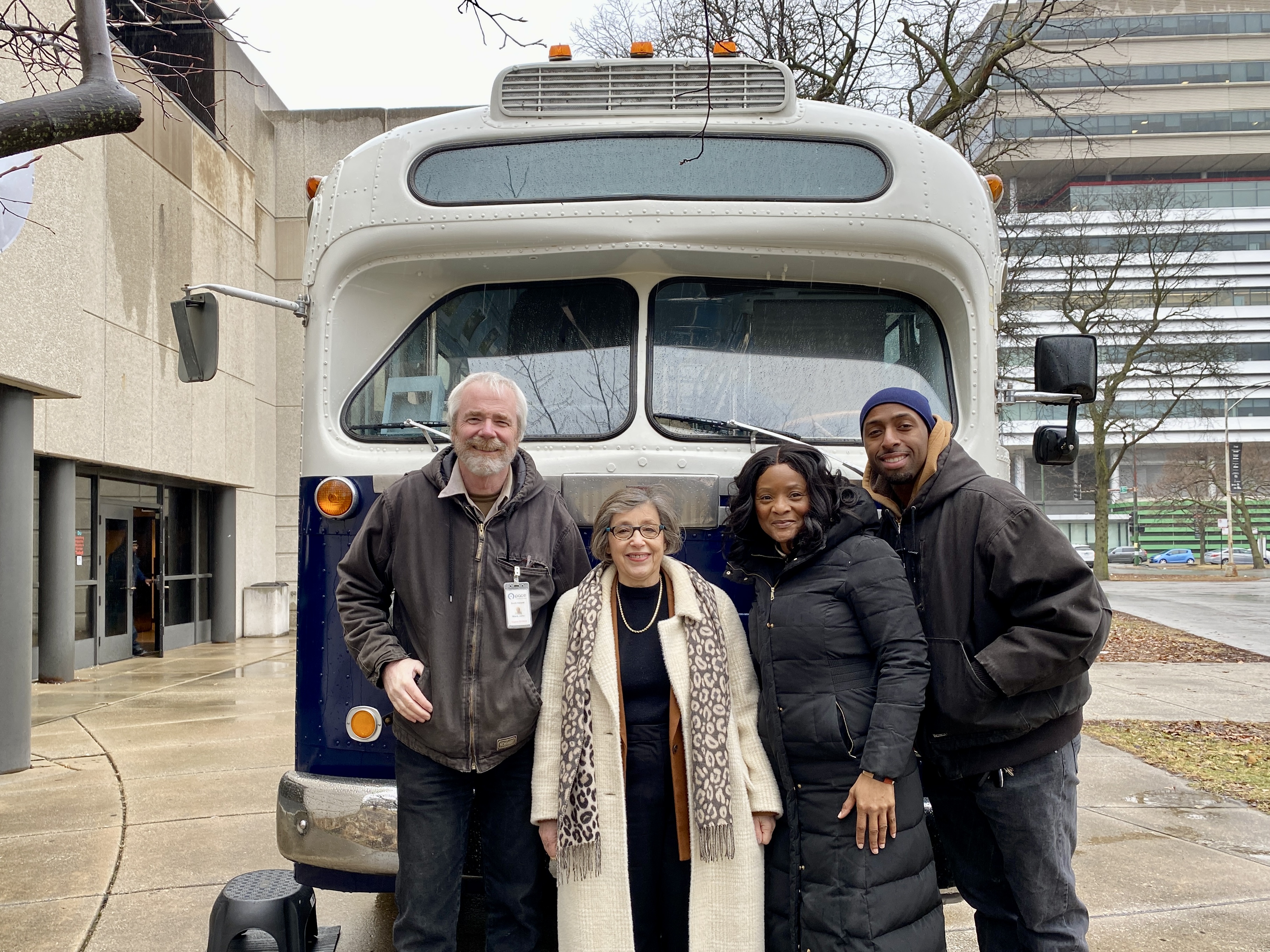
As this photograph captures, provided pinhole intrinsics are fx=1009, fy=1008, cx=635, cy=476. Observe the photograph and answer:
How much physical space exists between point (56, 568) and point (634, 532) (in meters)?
9.78

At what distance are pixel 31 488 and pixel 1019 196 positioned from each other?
21.9 metres

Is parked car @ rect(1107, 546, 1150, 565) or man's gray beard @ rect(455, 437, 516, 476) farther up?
man's gray beard @ rect(455, 437, 516, 476)

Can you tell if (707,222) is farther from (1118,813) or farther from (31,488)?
(31,488)

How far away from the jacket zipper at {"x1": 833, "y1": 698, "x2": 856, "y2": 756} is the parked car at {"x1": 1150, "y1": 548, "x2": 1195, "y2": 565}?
62.3 meters

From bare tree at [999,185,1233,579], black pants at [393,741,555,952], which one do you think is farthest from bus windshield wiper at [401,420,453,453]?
bare tree at [999,185,1233,579]

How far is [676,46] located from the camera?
1466 centimetres

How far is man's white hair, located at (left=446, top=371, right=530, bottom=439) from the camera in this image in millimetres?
2775

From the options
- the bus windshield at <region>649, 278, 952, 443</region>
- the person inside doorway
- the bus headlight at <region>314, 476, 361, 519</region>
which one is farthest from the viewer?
the person inside doorway

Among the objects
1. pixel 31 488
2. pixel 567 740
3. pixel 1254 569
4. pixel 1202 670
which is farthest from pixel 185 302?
pixel 1254 569

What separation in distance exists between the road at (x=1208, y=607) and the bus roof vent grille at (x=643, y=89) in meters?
10.3

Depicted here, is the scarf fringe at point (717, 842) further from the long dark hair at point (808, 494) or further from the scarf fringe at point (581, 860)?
the long dark hair at point (808, 494)

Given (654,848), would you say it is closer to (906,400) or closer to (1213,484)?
(906,400)

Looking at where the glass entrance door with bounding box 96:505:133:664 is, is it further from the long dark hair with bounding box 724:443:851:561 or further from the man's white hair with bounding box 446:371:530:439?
the long dark hair with bounding box 724:443:851:561

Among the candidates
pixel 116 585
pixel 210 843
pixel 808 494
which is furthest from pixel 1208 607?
pixel 808 494
